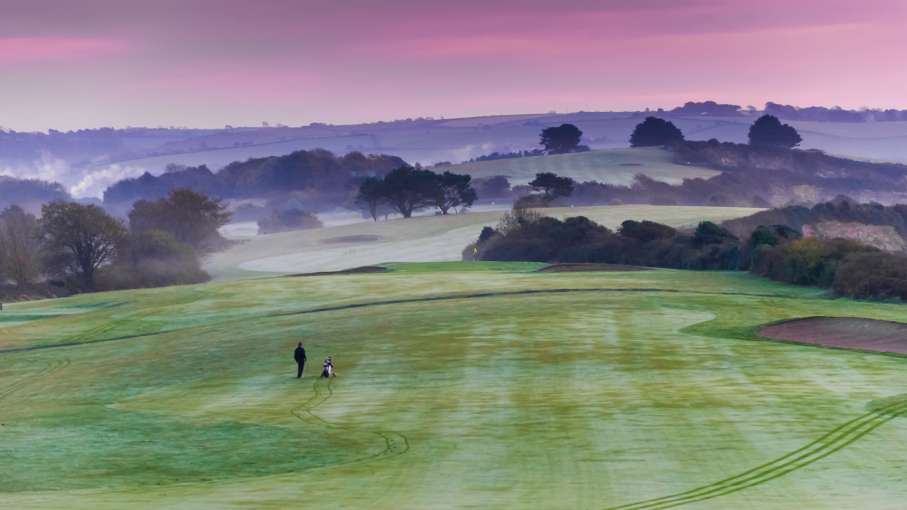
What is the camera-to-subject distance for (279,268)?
536 ft

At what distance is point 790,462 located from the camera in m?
37.3

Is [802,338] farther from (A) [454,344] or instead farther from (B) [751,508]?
(B) [751,508]

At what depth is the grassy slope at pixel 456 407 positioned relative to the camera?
118 ft

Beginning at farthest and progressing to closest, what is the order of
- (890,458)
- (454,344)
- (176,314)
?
1. (176,314)
2. (454,344)
3. (890,458)

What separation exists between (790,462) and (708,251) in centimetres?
8841

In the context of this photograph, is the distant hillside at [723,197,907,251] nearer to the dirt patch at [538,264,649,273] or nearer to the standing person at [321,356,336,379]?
the dirt patch at [538,264,649,273]

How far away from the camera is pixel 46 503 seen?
3472 centimetres

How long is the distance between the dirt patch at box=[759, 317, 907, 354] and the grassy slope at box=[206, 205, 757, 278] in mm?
89169

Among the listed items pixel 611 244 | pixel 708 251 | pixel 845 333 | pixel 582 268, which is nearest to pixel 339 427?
pixel 845 333

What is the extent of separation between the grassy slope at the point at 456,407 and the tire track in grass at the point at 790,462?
0.16m

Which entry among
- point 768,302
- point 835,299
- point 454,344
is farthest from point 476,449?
point 835,299

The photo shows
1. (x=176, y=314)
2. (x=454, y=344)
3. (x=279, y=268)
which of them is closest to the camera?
(x=454, y=344)

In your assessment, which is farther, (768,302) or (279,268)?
(279,268)

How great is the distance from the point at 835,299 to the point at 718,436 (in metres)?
48.7
